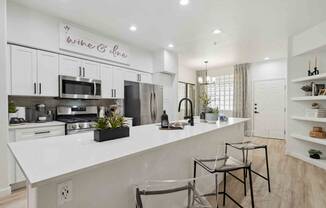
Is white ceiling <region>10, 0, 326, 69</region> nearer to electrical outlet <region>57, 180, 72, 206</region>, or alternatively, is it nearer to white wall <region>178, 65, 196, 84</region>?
white wall <region>178, 65, 196, 84</region>

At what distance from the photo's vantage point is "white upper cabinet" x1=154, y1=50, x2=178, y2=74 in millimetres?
4906

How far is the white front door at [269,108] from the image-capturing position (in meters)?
5.92

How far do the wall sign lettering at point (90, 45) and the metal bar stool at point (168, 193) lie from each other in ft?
10.1

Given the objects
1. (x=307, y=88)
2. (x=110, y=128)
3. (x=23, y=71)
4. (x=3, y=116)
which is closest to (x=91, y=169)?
(x=110, y=128)

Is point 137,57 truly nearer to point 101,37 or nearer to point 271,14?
point 101,37

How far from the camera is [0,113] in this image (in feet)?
7.55

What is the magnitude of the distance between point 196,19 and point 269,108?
181 inches

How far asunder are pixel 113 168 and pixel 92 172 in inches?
5.6

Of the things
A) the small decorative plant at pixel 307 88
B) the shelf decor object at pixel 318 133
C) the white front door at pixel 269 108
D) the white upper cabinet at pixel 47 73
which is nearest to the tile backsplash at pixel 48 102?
the white upper cabinet at pixel 47 73

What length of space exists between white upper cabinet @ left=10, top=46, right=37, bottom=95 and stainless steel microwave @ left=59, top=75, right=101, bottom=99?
0.42 meters

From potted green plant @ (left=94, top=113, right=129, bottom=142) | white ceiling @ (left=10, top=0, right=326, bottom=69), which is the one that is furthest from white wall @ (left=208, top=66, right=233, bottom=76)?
potted green plant @ (left=94, top=113, right=129, bottom=142)

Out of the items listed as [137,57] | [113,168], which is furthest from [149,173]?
[137,57]

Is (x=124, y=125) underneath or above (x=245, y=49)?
underneath

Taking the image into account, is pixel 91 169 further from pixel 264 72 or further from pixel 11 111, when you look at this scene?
pixel 264 72
